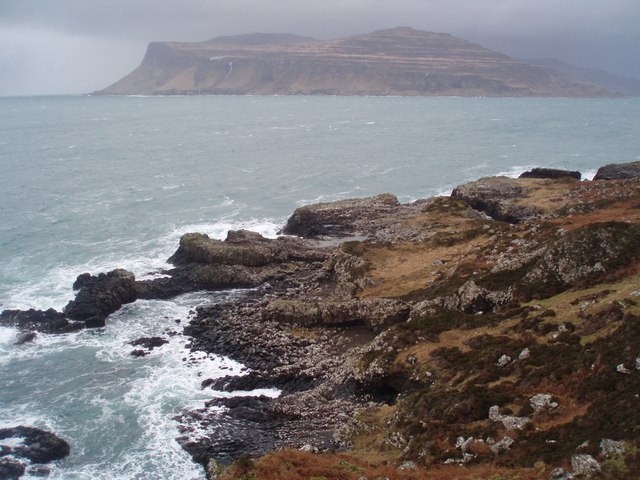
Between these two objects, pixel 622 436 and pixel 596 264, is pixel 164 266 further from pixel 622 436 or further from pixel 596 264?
pixel 622 436

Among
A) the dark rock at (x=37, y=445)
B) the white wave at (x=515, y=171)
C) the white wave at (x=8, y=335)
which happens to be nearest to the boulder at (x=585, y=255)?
the dark rock at (x=37, y=445)

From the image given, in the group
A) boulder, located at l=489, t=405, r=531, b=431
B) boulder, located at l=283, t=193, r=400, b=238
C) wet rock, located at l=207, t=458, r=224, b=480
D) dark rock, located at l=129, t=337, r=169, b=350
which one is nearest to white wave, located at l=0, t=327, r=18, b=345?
dark rock, located at l=129, t=337, r=169, b=350

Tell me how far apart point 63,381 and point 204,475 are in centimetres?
1738

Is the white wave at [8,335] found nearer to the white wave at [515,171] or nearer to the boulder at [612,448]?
the boulder at [612,448]

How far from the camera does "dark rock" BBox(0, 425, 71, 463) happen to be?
34500mm

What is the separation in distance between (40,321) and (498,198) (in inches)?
2273

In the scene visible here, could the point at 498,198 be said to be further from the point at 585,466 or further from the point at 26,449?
the point at 585,466

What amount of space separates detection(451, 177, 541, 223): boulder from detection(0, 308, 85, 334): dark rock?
2027 inches

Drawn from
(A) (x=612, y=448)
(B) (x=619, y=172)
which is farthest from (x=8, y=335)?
(B) (x=619, y=172)

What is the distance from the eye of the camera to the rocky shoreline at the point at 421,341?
24703mm

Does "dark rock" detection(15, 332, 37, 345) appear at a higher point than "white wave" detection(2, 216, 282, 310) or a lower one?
lower

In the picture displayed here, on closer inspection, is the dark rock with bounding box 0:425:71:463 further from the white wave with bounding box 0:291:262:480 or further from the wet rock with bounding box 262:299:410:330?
the wet rock with bounding box 262:299:410:330

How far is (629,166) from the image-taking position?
9256 cm

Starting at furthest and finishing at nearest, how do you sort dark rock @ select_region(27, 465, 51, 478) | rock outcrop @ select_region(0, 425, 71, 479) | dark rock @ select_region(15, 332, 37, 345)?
dark rock @ select_region(15, 332, 37, 345)
rock outcrop @ select_region(0, 425, 71, 479)
dark rock @ select_region(27, 465, 51, 478)
